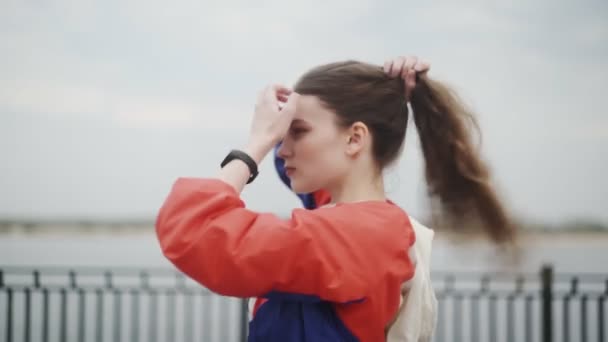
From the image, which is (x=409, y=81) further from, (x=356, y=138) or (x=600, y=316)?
(x=600, y=316)

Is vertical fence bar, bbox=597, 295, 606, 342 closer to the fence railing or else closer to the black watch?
the fence railing

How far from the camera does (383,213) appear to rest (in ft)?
4.80

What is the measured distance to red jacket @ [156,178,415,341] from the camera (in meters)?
1.30

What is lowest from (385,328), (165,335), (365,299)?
(165,335)

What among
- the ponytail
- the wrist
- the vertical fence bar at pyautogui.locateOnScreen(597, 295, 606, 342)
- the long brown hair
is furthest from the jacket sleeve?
the vertical fence bar at pyautogui.locateOnScreen(597, 295, 606, 342)

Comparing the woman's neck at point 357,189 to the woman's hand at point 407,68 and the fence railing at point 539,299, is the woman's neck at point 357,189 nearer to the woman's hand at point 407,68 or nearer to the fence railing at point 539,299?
the woman's hand at point 407,68

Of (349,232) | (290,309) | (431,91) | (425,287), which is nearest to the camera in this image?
(349,232)

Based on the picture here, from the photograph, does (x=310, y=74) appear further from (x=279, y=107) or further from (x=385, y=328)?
(x=385, y=328)

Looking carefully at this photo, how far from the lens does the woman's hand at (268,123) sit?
147 centimetres

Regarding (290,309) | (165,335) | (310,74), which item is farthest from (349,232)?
(165,335)

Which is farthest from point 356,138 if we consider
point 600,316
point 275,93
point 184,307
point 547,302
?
point 184,307

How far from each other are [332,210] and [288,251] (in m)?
0.16

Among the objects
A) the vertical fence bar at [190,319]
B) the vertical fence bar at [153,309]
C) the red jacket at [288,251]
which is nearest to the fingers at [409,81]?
the red jacket at [288,251]

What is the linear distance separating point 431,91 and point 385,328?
66 centimetres
